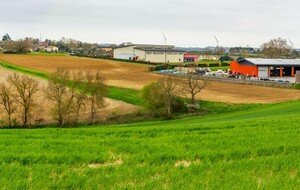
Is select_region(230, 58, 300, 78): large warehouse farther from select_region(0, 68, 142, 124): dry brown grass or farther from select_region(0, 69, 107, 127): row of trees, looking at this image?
select_region(0, 69, 107, 127): row of trees

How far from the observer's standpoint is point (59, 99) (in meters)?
40.8

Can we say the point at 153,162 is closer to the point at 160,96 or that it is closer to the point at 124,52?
the point at 160,96

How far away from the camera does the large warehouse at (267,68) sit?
82.6 metres

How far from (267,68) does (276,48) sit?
7915 cm

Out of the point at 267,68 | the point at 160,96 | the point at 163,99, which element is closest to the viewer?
the point at 163,99

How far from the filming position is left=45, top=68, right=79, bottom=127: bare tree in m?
40.2

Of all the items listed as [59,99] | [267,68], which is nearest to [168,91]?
[59,99]

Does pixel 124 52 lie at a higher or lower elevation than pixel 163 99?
higher

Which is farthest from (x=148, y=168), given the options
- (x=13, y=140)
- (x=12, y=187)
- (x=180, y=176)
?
(x=13, y=140)

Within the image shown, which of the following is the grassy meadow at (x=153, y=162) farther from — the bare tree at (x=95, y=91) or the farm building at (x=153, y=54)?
the farm building at (x=153, y=54)

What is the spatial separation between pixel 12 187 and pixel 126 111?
4044 cm

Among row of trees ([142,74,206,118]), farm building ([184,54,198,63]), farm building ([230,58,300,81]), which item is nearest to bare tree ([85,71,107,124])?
row of trees ([142,74,206,118])

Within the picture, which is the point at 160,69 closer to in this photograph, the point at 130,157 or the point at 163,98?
the point at 163,98

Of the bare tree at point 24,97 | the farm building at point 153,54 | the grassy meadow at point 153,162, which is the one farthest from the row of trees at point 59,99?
the farm building at point 153,54
